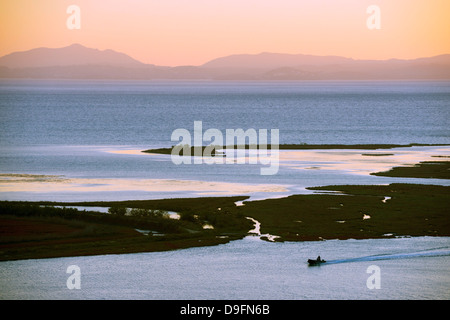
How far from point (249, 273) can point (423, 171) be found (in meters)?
43.5

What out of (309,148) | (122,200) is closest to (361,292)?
(122,200)

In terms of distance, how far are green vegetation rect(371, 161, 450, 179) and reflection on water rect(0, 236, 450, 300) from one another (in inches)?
1180

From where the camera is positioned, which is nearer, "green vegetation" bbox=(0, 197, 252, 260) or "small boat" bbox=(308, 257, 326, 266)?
"small boat" bbox=(308, 257, 326, 266)

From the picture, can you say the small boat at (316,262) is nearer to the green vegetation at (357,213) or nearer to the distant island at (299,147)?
the green vegetation at (357,213)

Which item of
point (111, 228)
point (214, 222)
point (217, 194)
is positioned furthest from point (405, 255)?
point (217, 194)

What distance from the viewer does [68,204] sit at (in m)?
67.3

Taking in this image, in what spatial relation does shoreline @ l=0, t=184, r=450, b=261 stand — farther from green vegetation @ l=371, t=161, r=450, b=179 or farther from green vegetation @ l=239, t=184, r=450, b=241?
green vegetation @ l=371, t=161, r=450, b=179

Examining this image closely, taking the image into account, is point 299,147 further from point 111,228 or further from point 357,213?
point 111,228

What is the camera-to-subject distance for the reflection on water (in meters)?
44.8

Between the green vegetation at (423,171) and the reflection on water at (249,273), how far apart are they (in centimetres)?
2996

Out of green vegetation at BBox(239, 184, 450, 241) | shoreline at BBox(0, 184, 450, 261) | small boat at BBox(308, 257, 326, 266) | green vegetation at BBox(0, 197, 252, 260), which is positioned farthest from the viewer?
green vegetation at BBox(239, 184, 450, 241)

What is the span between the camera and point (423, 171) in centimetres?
8712

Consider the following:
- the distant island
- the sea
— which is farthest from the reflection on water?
the distant island

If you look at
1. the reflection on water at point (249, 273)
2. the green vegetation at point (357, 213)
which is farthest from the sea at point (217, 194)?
the green vegetation at point (357, 213)
